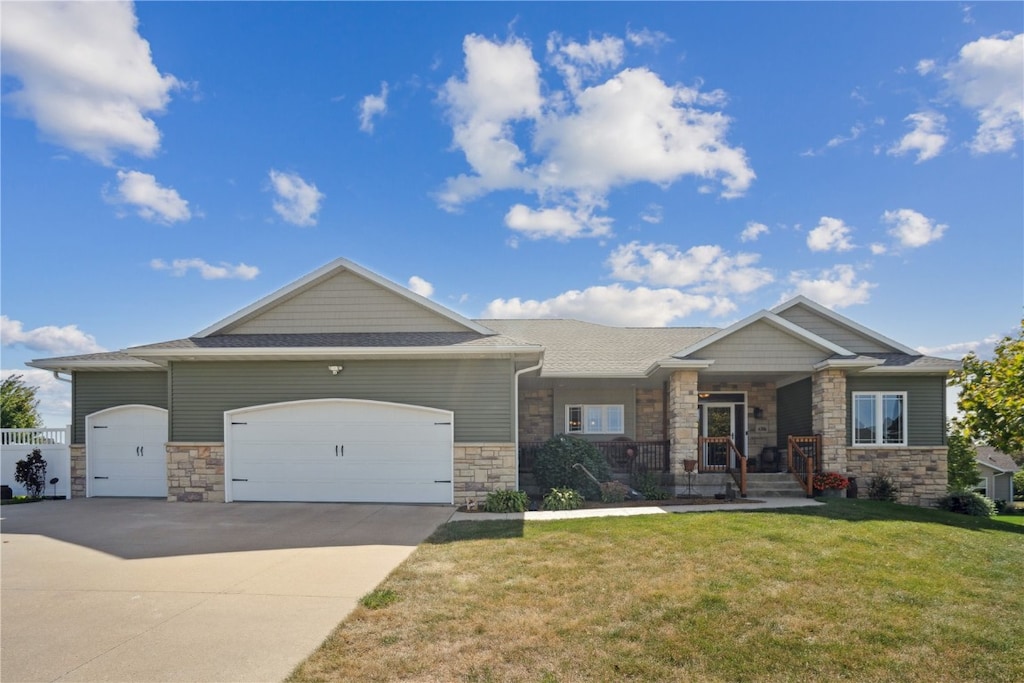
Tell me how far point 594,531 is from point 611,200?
9780mm

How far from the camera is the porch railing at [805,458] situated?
13008 mm

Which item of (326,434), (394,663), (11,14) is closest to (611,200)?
(326,434)

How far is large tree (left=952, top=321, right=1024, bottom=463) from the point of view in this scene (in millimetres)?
8477

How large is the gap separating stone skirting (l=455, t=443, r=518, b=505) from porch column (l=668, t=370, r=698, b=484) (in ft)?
13.8

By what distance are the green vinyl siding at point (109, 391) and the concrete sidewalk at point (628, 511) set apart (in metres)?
8.34

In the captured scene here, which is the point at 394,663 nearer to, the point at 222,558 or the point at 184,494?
the point at 222,558

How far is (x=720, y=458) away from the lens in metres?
16.6

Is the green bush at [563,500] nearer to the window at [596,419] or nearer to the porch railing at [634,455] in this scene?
the porch railing at [634,455]

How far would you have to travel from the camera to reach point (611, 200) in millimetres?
15734

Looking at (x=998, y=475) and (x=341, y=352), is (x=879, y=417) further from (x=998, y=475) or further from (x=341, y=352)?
(x=998, y=475)

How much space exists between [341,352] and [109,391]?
6804mm

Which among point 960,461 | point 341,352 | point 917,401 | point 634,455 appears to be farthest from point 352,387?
point 960,461

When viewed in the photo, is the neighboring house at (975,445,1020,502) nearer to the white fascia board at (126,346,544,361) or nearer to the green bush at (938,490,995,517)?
the green bush at (938,490,995,517)

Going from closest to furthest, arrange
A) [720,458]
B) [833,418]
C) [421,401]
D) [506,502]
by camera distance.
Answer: [506,502] < [421,401] < [833,418] < [720,458]
